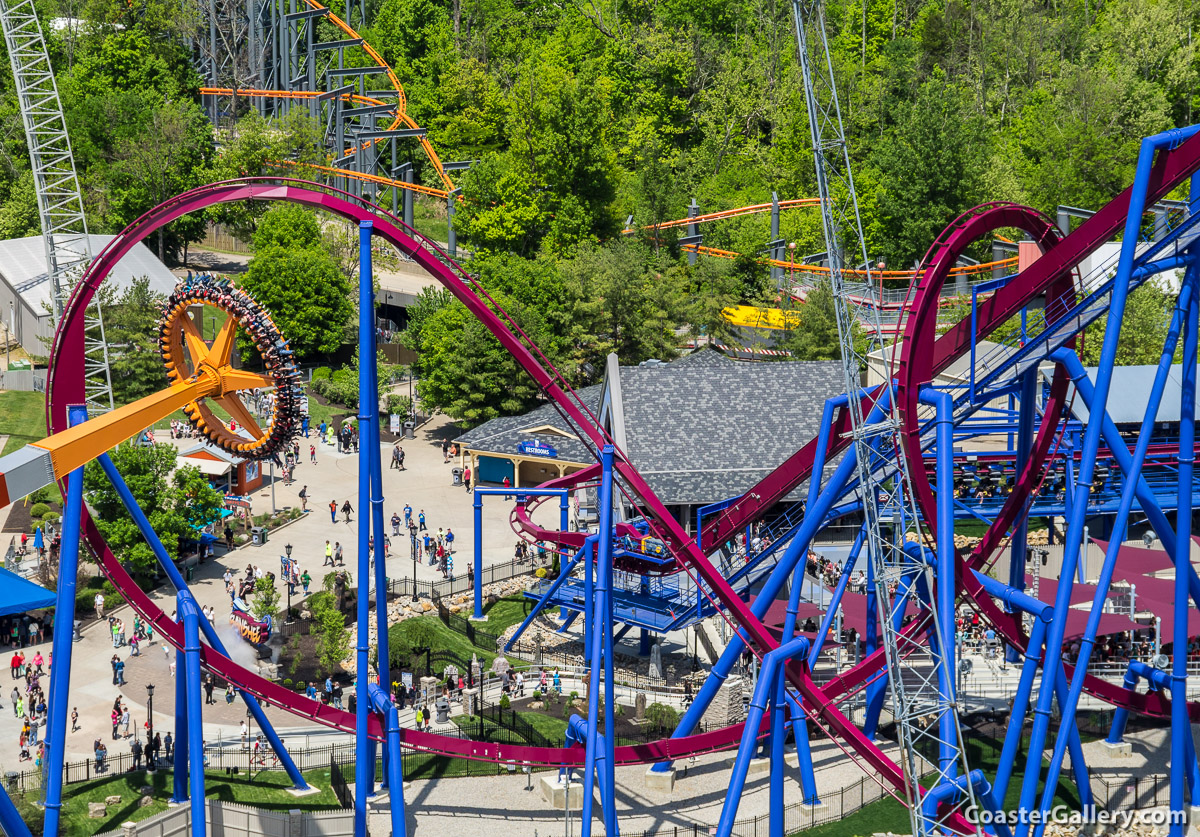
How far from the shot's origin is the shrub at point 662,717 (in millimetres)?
35084

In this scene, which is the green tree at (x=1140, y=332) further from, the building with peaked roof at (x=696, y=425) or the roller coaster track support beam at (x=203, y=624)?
the roller coaster track support beam at (x=203, y=624)

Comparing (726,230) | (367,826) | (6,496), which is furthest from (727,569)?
(726,230)

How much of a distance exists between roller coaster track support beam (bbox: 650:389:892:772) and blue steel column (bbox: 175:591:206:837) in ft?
31.0

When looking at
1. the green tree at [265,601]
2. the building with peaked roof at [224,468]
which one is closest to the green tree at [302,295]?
the building with peaked roof at [224,468]

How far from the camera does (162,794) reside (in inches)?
1233

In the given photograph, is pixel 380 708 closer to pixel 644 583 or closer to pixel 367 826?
pixel 367 826

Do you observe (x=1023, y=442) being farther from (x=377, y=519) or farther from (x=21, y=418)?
(x=21, y=418)

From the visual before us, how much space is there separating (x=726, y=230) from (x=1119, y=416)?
29.5 m

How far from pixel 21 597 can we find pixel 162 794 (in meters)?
8.04

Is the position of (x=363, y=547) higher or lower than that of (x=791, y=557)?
higher

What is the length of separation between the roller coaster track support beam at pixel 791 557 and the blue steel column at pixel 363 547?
22.2 feet

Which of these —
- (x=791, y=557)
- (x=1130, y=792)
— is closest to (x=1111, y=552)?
(x=791, y=557)

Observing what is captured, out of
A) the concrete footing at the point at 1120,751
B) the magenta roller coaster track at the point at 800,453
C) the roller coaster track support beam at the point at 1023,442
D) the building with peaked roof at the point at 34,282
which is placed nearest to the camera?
the magenta roller coaster track at the point at 800,453

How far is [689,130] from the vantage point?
3816 inches
